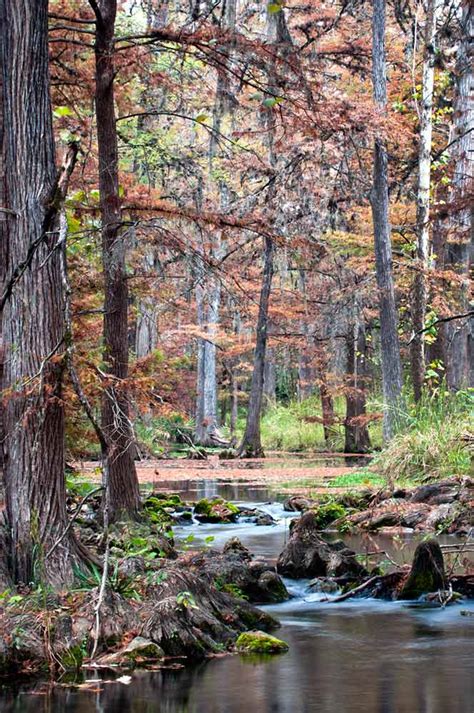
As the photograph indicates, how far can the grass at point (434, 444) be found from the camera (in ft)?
55.7

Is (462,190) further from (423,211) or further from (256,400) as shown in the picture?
(256,400)

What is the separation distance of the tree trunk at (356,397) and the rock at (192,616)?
20.2m

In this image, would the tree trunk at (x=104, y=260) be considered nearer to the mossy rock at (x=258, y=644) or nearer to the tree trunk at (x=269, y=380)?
the mossy rock at (x=258, y=644)

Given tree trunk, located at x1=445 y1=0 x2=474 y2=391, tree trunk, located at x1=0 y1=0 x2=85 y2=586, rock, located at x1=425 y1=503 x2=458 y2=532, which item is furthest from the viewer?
tree trunk, located at x1=445 y1=0 x2=474 y2=391

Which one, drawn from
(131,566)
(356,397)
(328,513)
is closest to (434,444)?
(328,513)

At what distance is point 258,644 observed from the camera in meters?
7.99

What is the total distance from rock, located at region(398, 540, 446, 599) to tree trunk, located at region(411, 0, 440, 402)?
39.2 feet

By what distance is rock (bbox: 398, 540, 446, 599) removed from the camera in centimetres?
977

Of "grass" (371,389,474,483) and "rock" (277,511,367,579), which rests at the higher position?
"grass" (371,389,474,483)

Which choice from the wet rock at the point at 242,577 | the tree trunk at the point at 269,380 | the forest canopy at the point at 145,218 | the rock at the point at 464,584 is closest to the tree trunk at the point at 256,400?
the forest canopy at the point at 145,218

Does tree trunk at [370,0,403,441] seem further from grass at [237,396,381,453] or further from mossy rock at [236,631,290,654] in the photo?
mossy rock at [236,631,290,654]

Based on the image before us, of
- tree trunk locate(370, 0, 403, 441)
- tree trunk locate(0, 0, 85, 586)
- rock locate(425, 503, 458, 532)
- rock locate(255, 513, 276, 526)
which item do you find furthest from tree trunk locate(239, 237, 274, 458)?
tree trunk locate(0, 0, 85, 586)

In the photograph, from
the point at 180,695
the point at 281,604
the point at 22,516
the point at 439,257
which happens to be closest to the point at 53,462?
the point at 22,516

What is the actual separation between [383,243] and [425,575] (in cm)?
1280
